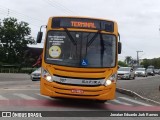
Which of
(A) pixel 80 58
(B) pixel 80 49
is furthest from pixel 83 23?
(A) pixel 80 58

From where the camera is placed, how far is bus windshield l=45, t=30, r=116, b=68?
15.0m

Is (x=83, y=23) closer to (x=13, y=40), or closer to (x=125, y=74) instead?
(x=125, y=74)

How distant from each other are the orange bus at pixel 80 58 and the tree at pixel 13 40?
243 feet

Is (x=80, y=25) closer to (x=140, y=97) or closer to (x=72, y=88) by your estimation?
(x=72, y=88)

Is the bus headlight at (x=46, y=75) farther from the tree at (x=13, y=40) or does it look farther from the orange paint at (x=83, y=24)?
the tree at (x=13, y=40)

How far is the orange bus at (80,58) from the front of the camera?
48.0ft

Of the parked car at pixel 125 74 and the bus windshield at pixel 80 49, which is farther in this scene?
the parked car at pixel 125 74

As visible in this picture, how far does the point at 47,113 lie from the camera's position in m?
12.8

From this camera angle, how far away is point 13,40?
3580 inches

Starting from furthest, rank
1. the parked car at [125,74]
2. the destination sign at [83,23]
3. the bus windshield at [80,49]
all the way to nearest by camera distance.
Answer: the parked car at [125,74] < the destination sign at [83,23] < the bus windshield at [80,49]

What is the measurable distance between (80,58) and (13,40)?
7740 cm

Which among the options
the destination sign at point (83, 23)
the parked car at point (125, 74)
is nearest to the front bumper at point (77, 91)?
the destination sign at point (83, 23)

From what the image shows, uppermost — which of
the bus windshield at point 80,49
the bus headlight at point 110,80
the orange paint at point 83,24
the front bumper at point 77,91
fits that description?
the orange paint at point 83,24

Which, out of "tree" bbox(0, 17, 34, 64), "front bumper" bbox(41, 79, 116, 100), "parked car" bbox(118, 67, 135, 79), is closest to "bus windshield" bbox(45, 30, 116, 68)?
"front bumper" bbox(41, 79, 116, 100)
